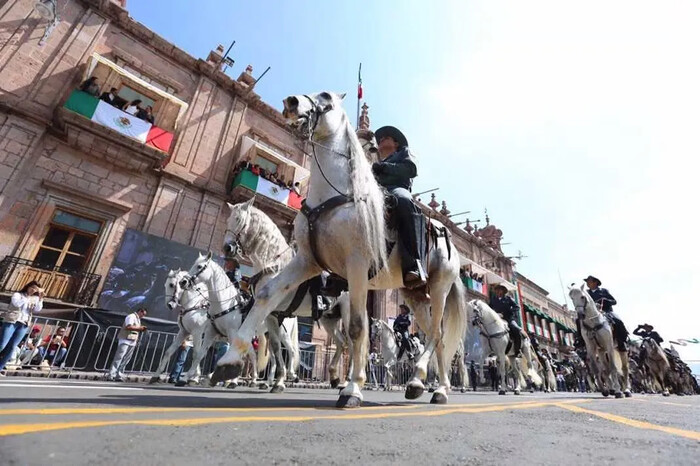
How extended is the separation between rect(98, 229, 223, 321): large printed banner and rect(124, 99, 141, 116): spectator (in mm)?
4911

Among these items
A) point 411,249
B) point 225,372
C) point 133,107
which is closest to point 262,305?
point 225,372

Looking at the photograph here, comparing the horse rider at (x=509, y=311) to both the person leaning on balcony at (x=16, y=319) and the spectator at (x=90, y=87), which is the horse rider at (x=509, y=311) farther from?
the spectator at (x=90, y=87)

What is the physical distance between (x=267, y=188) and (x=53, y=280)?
8120mm

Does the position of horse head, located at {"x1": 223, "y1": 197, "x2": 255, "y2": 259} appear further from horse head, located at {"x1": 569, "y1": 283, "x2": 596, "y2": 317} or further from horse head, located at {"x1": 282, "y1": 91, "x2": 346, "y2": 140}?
horse head, located at {"x1": 569, "y1": 283, "x2": 596, "y2": 317}

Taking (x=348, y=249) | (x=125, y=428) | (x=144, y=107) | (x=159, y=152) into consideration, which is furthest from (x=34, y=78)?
(x=125, y=428)

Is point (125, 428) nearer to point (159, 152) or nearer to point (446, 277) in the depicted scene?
point (446, 277)

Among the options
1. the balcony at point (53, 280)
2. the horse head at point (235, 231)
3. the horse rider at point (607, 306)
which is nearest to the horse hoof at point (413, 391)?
the horse head at point (235, 231)

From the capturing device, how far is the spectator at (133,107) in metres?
13.1

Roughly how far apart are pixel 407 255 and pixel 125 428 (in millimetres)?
2762

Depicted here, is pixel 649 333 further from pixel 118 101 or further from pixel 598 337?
pixel 118 101

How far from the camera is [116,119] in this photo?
12.1 meters

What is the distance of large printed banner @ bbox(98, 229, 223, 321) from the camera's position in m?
11.0

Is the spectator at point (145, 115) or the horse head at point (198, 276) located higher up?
the spectator at point (145, 115)

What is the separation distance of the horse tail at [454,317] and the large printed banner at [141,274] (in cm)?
1037
